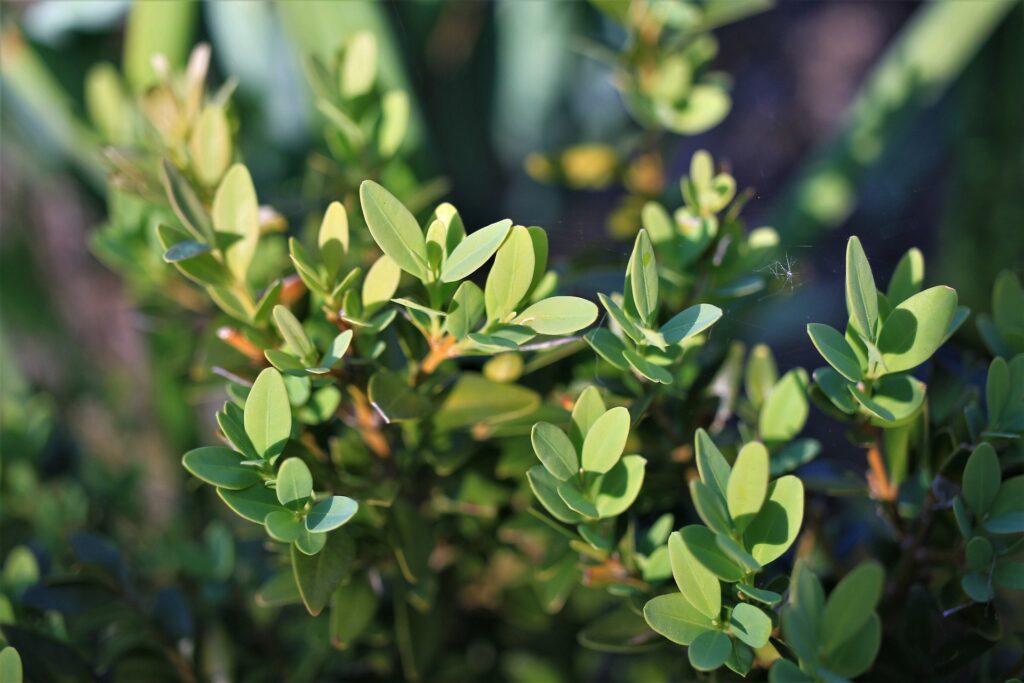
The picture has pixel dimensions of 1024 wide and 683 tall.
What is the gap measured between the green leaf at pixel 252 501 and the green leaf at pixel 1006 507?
35 centimetres

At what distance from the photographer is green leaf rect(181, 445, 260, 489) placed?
421 millimetres

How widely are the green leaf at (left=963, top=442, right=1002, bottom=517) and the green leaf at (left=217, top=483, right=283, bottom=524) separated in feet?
1.11

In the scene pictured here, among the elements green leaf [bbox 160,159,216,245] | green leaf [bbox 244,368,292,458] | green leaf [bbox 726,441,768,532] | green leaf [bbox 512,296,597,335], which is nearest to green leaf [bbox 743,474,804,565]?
green leaf [bbox 726,441,768,532]

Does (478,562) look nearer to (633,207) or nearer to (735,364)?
(735,364)

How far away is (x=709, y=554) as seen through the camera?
431 millimetres

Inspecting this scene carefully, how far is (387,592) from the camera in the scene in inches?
25.2

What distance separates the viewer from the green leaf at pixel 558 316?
17.1 inches

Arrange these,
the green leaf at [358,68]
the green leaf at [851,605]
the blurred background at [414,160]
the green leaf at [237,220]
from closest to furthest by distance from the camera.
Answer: the green leaf at [851,605]
the green leaf at [237,220]
the green leaf at [358,68]
the blurred background at [414,160]

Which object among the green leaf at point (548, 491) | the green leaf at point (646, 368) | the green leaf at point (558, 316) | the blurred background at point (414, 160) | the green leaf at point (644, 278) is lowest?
the blurred background at point (414, 160)

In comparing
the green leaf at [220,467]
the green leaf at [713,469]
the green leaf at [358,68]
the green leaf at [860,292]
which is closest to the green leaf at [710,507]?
the green leaf at [713,469]

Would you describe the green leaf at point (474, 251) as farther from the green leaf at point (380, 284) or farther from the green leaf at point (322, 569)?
the green leaf at point (322, 569)

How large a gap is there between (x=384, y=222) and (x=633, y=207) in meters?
0.46

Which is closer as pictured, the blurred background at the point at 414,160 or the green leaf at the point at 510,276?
the green leaf at the point at 510,276

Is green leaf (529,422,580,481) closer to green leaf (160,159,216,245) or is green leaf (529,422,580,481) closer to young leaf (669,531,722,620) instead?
young leaf (669,531,722,620)
